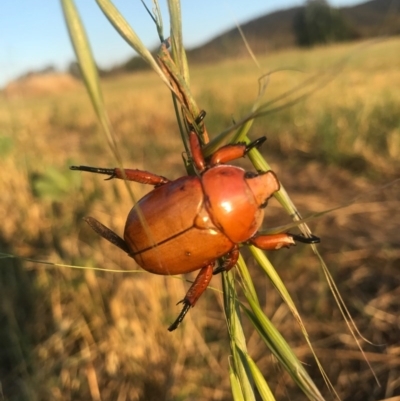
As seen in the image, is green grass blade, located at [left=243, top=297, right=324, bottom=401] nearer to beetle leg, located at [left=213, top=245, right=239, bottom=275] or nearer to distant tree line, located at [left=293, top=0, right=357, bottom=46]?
beetle leg, located at [left=213, top=245, right=239, bottom=275]

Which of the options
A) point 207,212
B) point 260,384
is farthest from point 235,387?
point 207,212

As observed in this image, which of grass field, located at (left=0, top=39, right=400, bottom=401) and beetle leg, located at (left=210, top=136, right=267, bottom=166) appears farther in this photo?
grass field, located at (left=0, top=39, right=400, bottom=401)

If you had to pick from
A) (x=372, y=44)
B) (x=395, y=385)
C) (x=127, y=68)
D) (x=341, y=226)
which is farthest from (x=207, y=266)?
(x=127, y=68)

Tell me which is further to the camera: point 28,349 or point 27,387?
point 28,349

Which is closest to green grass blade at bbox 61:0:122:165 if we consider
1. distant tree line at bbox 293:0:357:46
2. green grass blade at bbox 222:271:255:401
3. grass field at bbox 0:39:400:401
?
green grass blade at bbox 222:271:255:401

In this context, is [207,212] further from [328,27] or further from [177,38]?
[328,27]

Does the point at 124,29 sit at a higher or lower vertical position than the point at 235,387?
higher

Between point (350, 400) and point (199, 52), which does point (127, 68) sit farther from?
point (350, 400)

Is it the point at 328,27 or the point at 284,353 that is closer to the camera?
the point at 284,353
